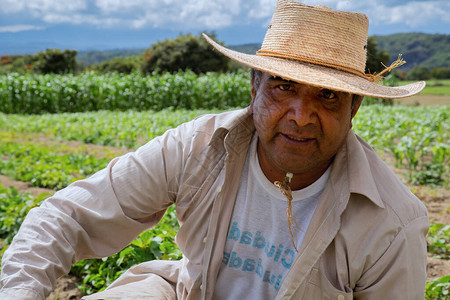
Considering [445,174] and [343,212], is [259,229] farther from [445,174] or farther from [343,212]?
[445,174]

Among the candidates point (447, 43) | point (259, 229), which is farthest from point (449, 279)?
point (447, 43)

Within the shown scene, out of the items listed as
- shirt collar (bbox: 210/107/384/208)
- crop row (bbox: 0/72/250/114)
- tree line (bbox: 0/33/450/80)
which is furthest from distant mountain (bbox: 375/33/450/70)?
shirt collar (bbox: 210/107/384/208)

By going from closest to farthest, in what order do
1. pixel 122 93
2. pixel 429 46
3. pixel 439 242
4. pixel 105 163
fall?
pixel 439 242, pixel 105 163, pixel 122 93, pixel 429 46

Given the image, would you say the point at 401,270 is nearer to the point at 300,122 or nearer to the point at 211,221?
the point at 300,122

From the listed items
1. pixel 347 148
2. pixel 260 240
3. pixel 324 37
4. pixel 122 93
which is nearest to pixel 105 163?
pixel 260 240

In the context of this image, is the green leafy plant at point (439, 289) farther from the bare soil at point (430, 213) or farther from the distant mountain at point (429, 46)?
the distant mountain at point (429, 46)

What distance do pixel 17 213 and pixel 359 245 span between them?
2525 millimetres

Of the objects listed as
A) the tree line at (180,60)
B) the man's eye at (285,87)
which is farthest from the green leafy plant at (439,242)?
the tree line at (180,60)

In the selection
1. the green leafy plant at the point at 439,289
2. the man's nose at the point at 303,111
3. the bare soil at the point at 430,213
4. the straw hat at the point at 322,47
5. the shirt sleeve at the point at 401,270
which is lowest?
the bare soil at the point at 430,213

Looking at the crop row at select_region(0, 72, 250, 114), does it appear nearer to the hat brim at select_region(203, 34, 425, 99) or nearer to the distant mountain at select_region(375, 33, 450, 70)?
the hat brim at select_region(203, 34, 425, 99)

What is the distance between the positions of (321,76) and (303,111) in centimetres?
14

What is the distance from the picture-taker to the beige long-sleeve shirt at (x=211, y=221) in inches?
57.7

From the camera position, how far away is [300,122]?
59.6 inches

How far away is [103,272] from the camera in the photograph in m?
2.49
